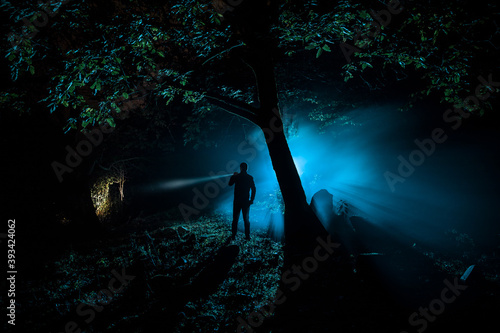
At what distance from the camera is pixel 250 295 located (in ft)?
13.5

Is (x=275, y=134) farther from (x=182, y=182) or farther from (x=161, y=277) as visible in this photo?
(x=182, y=182)

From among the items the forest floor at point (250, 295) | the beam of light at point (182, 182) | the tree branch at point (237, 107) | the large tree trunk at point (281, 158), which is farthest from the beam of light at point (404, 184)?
the tree branch at point (237, 107)

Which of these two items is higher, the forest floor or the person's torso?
the person's torso

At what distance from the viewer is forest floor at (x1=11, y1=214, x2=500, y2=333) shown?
127 inches

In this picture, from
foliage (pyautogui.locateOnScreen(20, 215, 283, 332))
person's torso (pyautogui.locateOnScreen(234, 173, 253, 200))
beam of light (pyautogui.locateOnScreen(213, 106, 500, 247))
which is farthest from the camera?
beam of light (pyautogui.locateOnScreen(213, 106, 500, 247))

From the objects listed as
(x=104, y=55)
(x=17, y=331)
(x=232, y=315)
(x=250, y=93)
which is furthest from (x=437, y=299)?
(x=250, y=93)

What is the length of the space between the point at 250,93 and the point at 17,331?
940 cm

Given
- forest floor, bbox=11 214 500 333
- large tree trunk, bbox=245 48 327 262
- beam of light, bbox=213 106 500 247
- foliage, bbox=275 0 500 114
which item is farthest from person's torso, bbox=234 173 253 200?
foliage, bbox=275 0 500 114

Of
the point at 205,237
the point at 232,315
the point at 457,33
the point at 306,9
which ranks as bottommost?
the point at 232,315

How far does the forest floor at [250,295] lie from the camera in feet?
10.6

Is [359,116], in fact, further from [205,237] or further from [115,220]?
[115,220]

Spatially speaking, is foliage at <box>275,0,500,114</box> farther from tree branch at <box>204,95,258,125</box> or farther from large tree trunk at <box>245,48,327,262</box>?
tree branch at <box>204,95,258,125</box>

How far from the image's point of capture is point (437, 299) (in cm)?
335

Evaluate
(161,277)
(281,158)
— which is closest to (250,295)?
(161,277)
